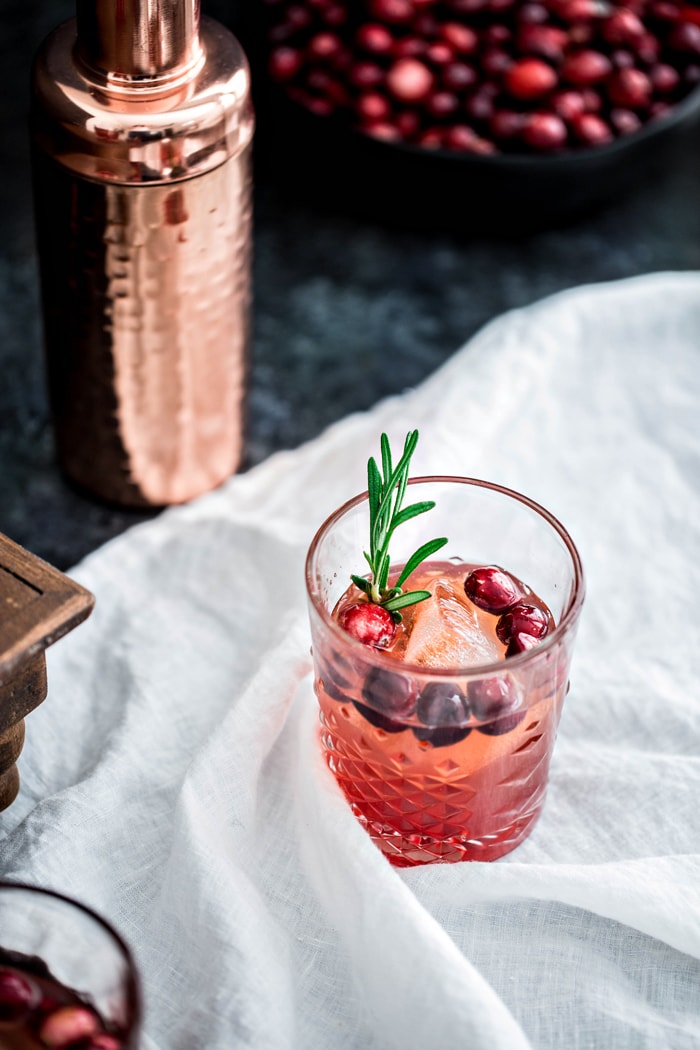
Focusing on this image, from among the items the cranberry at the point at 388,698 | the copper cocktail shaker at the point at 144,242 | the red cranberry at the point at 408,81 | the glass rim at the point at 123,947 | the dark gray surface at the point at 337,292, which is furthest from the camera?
the red cranberry at the point at 408,81

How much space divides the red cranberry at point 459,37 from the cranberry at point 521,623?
0.65 meters

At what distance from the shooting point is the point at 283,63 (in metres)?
1.07

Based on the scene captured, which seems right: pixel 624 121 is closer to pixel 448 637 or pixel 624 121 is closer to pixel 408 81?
pixel 408 81

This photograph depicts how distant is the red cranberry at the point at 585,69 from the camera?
1.08 m

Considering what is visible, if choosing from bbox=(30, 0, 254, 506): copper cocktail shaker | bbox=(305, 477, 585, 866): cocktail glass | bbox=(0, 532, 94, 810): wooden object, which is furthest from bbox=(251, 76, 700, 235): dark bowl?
bbox=(0, 532, 94, 810): wooden object

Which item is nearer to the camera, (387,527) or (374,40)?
(387,527)

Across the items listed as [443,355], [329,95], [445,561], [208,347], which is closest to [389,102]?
[329,95]

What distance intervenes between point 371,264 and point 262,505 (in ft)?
1.06

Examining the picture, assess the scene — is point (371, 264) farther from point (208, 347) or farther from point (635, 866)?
point (635, 866)

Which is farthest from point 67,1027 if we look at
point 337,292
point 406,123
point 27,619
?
point 406,123

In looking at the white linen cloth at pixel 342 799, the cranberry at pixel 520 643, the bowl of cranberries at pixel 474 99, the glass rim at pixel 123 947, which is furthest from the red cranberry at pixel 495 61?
the glass rim at pixel 123 947

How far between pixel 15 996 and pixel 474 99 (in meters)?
0.84

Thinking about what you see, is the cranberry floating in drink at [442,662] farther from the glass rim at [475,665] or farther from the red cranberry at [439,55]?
the red cranberry at [439,55]

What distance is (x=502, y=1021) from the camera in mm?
537
